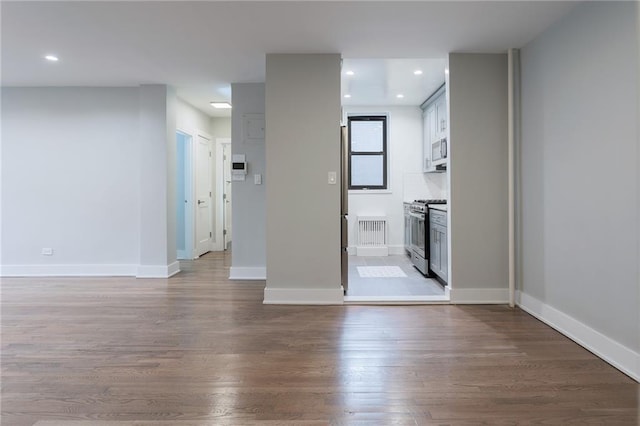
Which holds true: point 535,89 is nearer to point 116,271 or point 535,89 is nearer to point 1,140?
point 116,271

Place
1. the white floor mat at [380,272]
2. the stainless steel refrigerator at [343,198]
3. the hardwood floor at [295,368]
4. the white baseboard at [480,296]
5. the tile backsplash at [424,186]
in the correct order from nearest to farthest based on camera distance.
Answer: the hardwood floor at [295,368], the white baseboard at [480,296], the stainless steel refrigerator at [343,198], the white floor mat at [380,272], the tile backsplash at [424,186]

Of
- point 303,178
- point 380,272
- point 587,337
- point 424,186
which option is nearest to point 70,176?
point 303,178

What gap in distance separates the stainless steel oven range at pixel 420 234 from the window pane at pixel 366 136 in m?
1.60

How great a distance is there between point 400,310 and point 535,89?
7.68 feet

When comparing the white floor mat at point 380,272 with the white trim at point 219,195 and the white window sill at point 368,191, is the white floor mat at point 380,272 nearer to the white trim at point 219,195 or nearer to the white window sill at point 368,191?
the white window sill at point 368,191

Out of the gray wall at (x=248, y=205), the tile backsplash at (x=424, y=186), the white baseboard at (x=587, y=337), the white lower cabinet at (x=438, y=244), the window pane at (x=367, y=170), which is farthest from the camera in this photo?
the window pane at (x=367, y=170)

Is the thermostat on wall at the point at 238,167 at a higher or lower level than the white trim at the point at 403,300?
higher

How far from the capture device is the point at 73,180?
5.09 meters

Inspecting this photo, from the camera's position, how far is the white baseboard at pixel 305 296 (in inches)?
146

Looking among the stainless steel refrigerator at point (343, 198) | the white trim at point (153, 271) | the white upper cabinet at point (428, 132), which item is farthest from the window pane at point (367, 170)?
the white trim at point (153, 271)

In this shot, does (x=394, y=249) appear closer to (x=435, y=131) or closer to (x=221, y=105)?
(x=435, y=131)

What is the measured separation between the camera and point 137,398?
1974 millimetres

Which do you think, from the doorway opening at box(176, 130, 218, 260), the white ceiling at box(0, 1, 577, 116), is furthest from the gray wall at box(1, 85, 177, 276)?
the doorway opening at box(176, 130, 218, 260)

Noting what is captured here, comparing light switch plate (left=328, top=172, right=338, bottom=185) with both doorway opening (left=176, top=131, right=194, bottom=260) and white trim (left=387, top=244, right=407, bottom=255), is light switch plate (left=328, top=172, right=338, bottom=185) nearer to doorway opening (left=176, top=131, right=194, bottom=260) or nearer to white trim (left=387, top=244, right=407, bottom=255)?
white trim (left=387, top=244, right=407, bottom=255)
